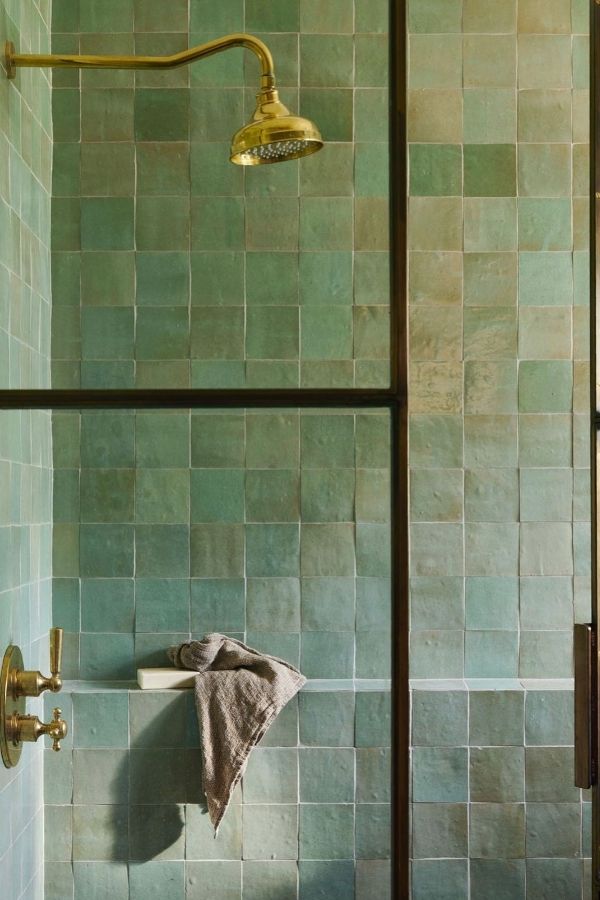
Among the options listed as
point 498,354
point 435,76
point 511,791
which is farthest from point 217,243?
point 511,791

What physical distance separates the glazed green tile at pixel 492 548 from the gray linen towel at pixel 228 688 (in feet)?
0.93

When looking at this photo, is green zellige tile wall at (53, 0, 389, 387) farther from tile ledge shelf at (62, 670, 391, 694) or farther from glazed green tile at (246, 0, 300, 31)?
tile ledge shelf at (62, 670, 391, 694)

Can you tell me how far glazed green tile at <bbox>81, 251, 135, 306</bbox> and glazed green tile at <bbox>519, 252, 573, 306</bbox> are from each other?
49 centimetres

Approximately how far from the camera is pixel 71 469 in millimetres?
1005

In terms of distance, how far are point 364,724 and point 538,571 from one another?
0.31m

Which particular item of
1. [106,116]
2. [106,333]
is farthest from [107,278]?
[106,116]

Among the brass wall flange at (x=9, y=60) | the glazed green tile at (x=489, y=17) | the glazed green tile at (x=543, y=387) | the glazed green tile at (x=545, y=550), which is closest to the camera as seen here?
the brass wall flange at (x=9, y=60)

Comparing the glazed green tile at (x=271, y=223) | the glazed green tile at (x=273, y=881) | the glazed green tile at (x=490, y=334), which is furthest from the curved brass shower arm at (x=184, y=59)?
the glazed green tile at (x=273, y=881)

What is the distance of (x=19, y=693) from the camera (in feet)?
3.32

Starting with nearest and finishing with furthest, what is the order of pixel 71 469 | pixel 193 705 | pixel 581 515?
pixel 71 469 → pixel 193 705 → pixel 581 515

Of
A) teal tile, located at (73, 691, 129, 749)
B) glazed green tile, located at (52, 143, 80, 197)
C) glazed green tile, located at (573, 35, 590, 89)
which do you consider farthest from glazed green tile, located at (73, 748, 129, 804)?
glazed green tile, located at (573, 35, 590, 89)

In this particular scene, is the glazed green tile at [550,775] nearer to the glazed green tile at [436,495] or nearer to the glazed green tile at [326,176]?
the glazed green tile at [436,495]

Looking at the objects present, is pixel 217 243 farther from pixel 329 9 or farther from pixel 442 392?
pixel 442 392

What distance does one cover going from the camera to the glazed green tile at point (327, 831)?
3.34 ft
